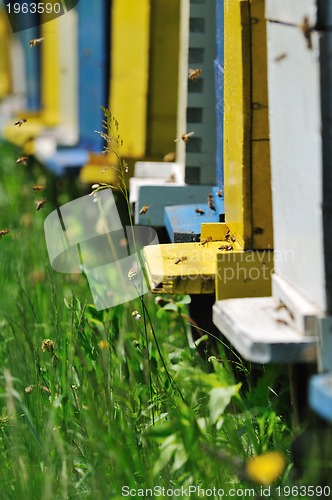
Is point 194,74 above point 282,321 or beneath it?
above

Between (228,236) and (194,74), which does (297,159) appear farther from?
(194,74)

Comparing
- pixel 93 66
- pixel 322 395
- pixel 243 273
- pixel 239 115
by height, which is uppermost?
pixel 93 66

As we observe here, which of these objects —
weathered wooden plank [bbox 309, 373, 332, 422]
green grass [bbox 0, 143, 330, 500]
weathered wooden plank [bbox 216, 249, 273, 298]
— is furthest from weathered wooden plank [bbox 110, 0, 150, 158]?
weathered wooden plank [bbox 309, 373, 332, 422]

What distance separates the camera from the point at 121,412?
226cm

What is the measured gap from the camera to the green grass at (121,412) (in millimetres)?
1813

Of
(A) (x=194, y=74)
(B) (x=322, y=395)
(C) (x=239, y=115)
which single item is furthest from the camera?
(A) (x=194, y=74)

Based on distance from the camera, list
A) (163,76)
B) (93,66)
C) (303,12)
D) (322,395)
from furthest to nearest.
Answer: (93,66), (163,76), (303,12), (322,395)

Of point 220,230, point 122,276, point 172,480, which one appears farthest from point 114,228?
point 172,480

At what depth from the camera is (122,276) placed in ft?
9.46

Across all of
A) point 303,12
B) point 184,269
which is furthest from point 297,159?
point 184,269

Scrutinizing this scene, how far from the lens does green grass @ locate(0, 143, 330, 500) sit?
181 centimetres

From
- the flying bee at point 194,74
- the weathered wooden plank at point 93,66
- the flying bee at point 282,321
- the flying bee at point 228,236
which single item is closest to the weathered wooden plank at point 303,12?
the flying bee at point 282,321

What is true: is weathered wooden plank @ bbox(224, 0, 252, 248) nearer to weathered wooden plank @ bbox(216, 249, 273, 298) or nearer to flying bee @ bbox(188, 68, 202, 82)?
weathered wooden plank @ bbox(216, 249, 273, 298)

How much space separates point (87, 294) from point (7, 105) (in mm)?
7088
